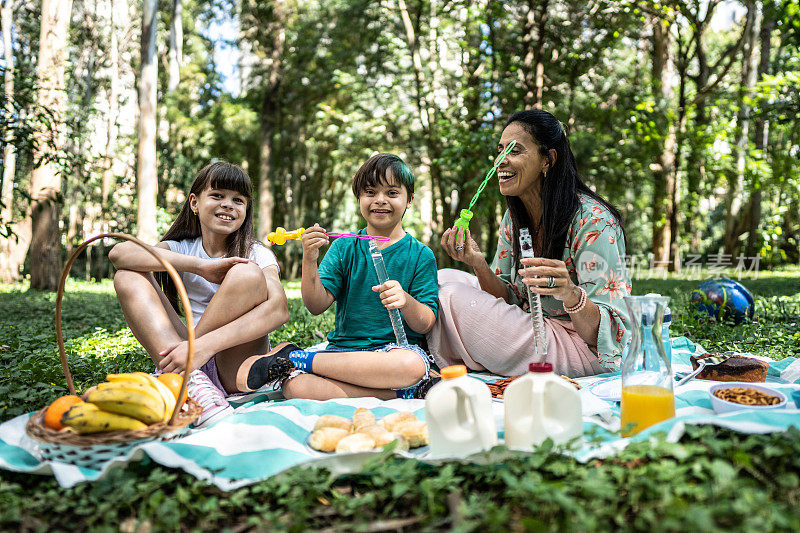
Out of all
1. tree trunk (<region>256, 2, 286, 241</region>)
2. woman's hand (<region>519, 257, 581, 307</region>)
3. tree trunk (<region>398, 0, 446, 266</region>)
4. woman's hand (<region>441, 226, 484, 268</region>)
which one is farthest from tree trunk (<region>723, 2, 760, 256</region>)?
tree trunk (<region>256, 2, 286, 241</region>)

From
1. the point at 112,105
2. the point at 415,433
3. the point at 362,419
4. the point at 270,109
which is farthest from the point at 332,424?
the point at 112,105

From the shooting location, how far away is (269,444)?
200 centimetres

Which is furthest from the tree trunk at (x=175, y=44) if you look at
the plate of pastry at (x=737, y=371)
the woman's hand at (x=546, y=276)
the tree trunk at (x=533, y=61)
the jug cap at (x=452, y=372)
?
the jug cap at (x=452, y=372)

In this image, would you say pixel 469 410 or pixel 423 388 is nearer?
pixel 469 410

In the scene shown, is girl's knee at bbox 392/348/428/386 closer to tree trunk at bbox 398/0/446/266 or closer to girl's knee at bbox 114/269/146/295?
girl's knee at bbox 114/269/146/295

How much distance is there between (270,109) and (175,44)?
152 inches

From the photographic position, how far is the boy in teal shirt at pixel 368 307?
2.64 m

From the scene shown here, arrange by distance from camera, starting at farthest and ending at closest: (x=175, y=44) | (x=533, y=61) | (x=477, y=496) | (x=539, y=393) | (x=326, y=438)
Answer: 1. (x=175, y=44)
2. (x=533, y=61)
3. (x=326, y=438)
4. (x=539, y=393)
5. (x=477, y=496)

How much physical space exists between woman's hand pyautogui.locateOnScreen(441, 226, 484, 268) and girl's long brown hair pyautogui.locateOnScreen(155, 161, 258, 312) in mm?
1063

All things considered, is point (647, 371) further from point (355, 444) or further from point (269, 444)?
point (269, 444)

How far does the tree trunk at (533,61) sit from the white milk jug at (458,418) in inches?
260

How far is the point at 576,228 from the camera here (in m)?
3.01

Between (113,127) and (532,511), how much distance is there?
17.6m

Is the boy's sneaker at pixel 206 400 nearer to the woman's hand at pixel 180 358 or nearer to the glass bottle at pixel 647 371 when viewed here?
the woman's hand at pixel 180 358
